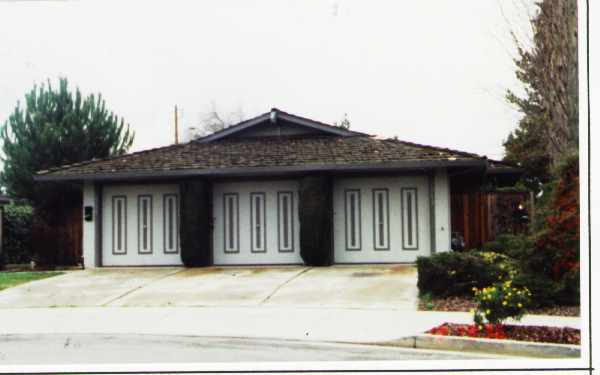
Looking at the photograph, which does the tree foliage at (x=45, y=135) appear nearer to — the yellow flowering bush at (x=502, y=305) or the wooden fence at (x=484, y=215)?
the wooden fence at (x=484, y=215)

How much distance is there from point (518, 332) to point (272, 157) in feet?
32.1

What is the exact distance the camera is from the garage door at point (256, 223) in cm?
1789

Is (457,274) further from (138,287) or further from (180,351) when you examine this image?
(138,287)

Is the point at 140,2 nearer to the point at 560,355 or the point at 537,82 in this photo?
the point at 560,355

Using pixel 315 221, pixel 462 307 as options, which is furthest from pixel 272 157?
pixel 462 307

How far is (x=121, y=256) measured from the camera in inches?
730

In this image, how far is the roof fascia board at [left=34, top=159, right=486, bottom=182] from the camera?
16.5m

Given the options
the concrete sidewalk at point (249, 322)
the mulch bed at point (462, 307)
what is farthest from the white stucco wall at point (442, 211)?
the concrete sidewalk at point (249, 322)

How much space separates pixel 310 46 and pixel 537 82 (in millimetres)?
5453

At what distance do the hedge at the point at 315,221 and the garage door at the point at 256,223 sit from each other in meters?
0.69

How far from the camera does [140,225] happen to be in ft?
60.6

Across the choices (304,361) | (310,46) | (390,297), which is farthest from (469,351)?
(310,46)

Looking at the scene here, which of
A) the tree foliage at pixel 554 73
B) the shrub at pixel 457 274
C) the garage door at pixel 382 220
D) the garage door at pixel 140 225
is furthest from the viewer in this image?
the garage door at pixel 140 225

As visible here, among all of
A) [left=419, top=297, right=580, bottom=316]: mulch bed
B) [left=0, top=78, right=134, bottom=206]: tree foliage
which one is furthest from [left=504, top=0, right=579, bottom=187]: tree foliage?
[left=0, top=78, right=134, bottom=206]: tree foliage
